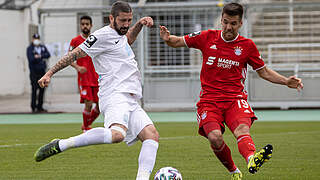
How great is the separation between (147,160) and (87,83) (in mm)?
5989

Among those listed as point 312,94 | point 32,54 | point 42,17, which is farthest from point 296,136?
point 42,17

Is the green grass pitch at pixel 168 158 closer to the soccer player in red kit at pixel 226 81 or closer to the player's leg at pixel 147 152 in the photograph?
the soccer player in red kit at pixel 226 81

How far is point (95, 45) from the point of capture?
5.95 m

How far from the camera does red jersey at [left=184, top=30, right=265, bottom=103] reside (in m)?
6.27

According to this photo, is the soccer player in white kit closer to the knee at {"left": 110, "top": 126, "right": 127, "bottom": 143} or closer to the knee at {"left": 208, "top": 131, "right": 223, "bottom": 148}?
the knee at {"left": 110, "top": 126, "right": 127, "bottom": 143}

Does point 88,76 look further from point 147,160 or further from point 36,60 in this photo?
point 147,160

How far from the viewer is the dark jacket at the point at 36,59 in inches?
664

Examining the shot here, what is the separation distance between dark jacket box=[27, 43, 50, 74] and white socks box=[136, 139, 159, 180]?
11650mm

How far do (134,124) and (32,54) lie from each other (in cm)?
1163

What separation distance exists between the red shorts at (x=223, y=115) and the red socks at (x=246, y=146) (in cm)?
18

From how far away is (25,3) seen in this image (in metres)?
25.7

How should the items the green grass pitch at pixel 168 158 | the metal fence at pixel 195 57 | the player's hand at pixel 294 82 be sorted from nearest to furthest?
the player's hand at pixel 294 82 < the green grass pitch at pixel 168 158 < the metal fence at pixel 195 57

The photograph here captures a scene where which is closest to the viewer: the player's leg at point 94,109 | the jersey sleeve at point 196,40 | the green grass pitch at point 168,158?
the jersey sleeve at point 196,40

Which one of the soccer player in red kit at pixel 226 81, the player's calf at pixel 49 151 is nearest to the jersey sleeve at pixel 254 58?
the soccer player in red kit at pixel 226 81
